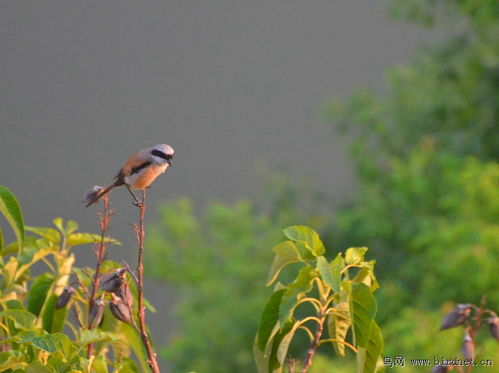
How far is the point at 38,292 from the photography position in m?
1.30

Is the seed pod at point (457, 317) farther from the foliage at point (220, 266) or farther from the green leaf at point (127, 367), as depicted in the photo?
the foliage at point (220, 266)

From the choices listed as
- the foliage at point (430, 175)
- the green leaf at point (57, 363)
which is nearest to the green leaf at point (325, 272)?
the green leaf at point (57, 363)

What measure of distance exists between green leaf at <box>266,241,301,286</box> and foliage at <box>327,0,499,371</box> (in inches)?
143

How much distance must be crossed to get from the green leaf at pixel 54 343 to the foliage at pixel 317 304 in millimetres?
246

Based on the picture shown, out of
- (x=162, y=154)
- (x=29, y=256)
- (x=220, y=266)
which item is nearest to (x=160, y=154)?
(x=162, y=154)

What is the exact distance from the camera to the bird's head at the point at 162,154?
1.35m

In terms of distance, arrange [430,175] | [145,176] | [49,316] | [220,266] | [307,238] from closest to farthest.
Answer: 1. [307,238]
2. [49,316]
3. [145,176]
4. [430,175]
5. [220,266]

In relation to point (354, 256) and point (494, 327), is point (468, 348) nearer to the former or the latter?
point (494, 327)

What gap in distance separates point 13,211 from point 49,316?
0.70 feet

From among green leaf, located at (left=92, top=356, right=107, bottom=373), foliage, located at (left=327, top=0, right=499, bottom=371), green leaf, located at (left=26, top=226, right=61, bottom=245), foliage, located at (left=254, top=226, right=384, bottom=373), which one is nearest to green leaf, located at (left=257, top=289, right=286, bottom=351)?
foliage, located at (left=254, top=226, right=384, bottom=373)

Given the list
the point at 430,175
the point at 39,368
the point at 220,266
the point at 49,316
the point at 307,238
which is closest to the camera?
the point at 39,368

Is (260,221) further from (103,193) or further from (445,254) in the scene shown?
(103,193)

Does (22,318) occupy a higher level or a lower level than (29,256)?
lower

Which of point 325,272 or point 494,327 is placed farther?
point 494,327
